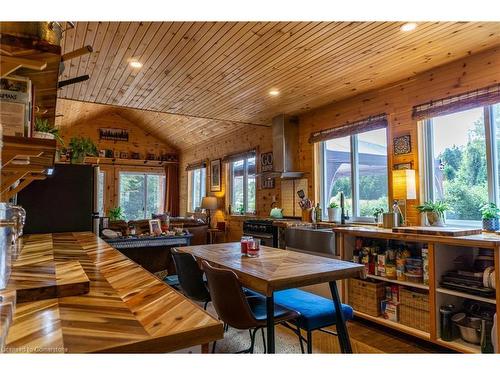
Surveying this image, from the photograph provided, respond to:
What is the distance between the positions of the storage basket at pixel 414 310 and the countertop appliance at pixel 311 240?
2.58 feet

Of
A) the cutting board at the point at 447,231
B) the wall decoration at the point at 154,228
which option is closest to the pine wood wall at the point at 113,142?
the wall decoration at the point at 154,228

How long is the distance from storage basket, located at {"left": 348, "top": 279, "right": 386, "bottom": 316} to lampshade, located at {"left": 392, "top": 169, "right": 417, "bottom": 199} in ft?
3.25

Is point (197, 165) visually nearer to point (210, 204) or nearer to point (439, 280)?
point (210, 204)

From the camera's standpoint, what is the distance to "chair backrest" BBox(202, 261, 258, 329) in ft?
5.93

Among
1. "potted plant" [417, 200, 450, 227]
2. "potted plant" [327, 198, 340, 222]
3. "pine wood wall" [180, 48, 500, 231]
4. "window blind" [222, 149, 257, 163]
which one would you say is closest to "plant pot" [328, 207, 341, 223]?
"potted plant" [327, 198, 340, 222]

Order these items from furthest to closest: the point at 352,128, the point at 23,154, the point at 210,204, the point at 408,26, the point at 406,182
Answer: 1. the point at 210,204
2. the point at 352,128
3. the point at 406,182
4. the point at 408,26
5. the point at 23,154

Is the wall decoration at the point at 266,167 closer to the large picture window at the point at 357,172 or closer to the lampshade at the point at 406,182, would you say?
the large picture window at the point at 357,172

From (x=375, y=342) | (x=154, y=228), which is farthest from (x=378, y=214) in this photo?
(x=154, y=228)

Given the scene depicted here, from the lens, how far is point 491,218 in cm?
275

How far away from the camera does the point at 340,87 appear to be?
399cm

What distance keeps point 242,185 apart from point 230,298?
505 cm

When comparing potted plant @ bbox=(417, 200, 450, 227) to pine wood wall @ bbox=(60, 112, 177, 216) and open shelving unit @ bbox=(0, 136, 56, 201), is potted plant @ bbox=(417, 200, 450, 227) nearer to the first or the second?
open shelving unit @ bbox=(0, 136, 56, 201)

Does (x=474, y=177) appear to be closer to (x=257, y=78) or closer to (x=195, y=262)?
(x=257, y=78)
